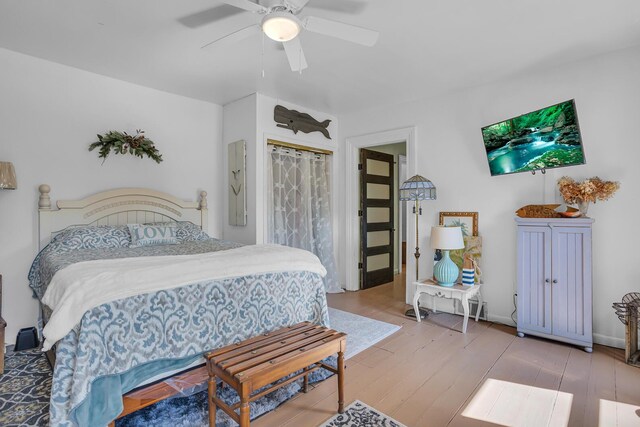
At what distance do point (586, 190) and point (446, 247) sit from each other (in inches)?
49.3

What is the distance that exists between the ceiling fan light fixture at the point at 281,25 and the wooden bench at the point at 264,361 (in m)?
1.88

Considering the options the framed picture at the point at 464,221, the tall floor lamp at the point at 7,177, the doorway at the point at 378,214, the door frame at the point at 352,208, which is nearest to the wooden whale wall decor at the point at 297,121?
the door frame at the point at 352,208

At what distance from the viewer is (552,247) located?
2979mm

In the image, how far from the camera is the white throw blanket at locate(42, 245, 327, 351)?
1662 millimetres

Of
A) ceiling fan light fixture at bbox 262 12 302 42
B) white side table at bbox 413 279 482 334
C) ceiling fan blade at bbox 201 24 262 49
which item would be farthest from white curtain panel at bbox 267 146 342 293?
ceiling fan light fixture at bbox 262 12 302 42

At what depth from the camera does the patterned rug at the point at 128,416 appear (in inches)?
75.3

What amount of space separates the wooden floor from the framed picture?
108cm

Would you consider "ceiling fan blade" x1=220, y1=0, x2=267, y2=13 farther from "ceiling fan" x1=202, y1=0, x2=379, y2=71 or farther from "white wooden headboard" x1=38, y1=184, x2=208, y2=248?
"white wooden headboard" x1=38, y1=184, x2=208, y2=248

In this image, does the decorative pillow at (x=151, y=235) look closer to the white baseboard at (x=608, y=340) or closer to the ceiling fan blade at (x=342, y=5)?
the ceiling fan blade at (x=342, y=5)

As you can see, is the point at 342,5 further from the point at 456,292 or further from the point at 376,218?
the point at 376,218

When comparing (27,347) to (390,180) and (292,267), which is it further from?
(390,180)

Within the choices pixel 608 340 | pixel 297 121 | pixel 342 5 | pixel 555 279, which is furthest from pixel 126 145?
pixel 608 340

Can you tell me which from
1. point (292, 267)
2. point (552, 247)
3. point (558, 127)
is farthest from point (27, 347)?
point (558, 127)

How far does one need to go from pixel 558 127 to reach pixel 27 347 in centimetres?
513
